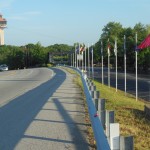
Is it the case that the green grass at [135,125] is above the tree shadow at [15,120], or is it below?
below

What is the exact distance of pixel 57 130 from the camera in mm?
10227

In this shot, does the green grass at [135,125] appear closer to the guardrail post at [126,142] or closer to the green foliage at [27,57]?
the guardrail post at [126,142]

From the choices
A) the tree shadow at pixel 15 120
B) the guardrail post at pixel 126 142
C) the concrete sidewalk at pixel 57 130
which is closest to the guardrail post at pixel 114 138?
the guardrail post at pixel 126 142

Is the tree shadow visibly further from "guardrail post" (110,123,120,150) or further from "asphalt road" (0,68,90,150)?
"guardrail post" (110,123,120,150)

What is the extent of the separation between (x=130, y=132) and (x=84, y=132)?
4.58ft

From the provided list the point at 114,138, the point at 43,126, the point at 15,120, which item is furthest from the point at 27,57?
the point at 114,138

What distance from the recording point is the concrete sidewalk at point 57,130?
8.50 m

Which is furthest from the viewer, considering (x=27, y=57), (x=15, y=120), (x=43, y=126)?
Answer: (x=27, y=57)

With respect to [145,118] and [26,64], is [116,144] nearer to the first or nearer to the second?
[145,118]

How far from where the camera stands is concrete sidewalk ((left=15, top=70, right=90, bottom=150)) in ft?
27.9

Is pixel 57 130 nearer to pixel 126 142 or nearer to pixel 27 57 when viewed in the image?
pixel 126 142

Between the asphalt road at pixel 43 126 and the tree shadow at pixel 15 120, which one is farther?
the tree shadow at pixel 15 120

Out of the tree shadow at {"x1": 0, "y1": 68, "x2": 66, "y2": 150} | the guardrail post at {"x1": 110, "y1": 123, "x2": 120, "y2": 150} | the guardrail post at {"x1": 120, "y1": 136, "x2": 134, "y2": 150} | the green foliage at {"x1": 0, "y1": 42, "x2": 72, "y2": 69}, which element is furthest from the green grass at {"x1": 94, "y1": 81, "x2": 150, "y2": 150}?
the green foliage at {"x1": 0, "y1": 42, "x2": 72, "y2": 69}

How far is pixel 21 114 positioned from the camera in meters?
13.3
